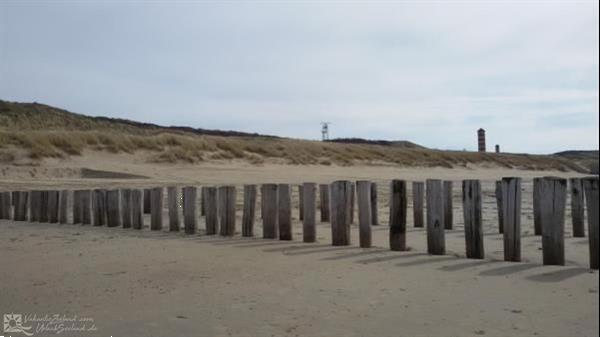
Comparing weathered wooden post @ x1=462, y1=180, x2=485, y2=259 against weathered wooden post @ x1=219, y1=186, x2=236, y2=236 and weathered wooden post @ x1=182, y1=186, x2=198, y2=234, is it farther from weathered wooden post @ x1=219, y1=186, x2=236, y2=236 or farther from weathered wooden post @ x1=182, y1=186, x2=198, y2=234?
weathered wooden post @ x1=182, y1=186, x2=198, y2=234

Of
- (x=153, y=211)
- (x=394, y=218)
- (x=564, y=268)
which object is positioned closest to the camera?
(x=564, y=268)

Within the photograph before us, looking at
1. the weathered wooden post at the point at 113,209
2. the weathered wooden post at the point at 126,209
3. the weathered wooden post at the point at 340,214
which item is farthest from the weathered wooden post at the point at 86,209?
the weathered wooden post at the point at 340,214

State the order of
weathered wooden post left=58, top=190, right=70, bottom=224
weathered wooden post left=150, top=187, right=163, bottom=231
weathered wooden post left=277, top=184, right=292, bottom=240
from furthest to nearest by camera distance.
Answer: weathered wooden post left=58, top=190, right=70, bottom=224, weathered wooden post left=150, top=187, right=163, bottom=231, weathered wooden post left=277, top=184, right=292, bottom=240

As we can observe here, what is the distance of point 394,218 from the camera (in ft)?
28.2

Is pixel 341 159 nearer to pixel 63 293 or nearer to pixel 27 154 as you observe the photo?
pixel 27 154

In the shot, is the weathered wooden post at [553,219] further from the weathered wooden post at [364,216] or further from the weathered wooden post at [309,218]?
the weathered wooden post at [309,218]

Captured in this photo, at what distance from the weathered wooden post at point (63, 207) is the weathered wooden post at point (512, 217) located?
31.4 feet

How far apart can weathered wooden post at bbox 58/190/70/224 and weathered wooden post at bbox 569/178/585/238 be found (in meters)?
9.97

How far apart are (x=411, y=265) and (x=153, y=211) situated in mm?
6199

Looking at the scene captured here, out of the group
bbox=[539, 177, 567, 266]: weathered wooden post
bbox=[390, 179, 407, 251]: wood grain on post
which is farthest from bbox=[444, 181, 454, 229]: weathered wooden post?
bbox=[539, 177, 567, 266]: weathered wooden post

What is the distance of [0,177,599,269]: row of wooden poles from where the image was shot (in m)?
7.09

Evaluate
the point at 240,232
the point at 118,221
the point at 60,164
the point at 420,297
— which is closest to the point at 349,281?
the point at 420,297

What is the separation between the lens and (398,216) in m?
8.58

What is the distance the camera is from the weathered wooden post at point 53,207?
13.8 meters
